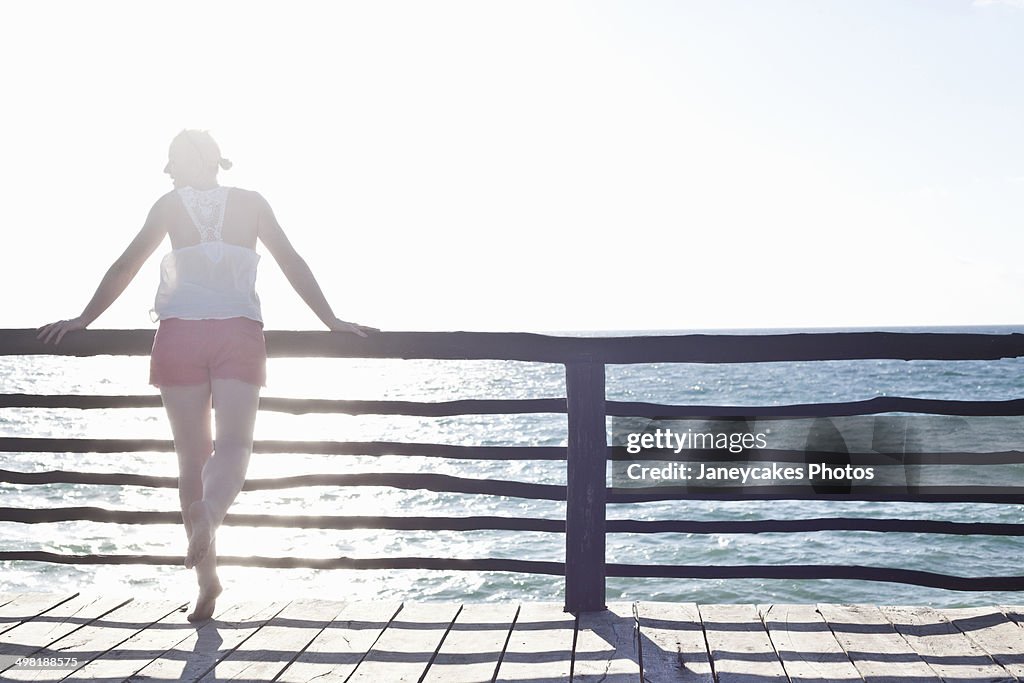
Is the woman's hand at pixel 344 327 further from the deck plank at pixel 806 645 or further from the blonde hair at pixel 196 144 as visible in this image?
the deck plank at pixel 806 645

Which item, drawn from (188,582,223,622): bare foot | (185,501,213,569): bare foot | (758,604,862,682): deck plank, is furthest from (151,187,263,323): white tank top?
(758,604,862,682): deck plank

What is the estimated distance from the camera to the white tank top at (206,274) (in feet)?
10.4

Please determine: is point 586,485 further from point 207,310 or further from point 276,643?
point 207,310

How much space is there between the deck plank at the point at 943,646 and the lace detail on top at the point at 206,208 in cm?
300

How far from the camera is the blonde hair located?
326cm

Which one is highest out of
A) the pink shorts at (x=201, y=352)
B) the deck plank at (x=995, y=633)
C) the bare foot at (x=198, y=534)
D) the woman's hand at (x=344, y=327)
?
the woman's hand at (x=344, y=327)

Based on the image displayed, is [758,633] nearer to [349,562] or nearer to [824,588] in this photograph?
[349,562]

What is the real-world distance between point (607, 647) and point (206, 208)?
7.24 ft

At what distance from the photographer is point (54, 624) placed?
3.43 m

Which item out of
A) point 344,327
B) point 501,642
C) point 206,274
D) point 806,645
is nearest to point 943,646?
point 806,645

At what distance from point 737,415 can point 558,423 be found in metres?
26.2

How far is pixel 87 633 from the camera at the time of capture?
3322mm

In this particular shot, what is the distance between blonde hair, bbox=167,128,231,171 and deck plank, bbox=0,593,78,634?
6.43 ft

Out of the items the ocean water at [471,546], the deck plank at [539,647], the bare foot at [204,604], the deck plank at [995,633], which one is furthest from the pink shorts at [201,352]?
the deck plank at [995,633]
